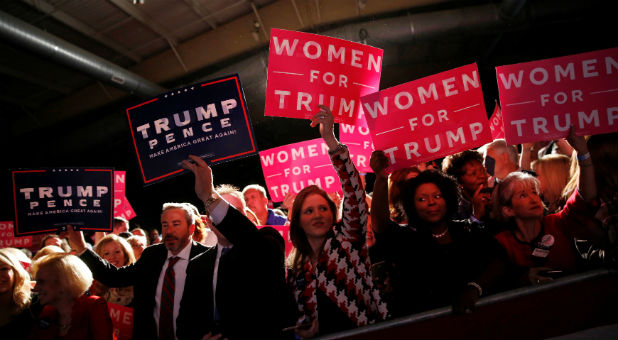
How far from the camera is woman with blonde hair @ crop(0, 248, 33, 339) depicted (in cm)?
246

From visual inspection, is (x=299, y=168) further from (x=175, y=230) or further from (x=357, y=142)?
(x=175, y=230)

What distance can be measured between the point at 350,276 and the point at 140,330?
1255 millimetres

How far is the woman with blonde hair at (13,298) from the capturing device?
2.46 meters

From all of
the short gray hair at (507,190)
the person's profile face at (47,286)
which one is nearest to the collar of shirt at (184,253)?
the person's profile face at (47,286)

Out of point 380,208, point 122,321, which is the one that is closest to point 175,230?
point 122,321

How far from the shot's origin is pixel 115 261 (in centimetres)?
341

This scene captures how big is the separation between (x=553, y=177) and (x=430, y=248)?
1.43 metres

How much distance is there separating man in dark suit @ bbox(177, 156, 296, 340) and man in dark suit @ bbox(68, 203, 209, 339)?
0.24 metres

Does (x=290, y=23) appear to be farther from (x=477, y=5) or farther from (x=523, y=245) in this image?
(x=523, y=245)

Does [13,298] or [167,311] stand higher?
[13,298]

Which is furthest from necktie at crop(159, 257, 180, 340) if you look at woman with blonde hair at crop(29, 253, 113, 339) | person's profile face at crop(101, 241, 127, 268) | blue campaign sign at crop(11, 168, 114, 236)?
person's profile face at crop(101, 241, 127, 268)

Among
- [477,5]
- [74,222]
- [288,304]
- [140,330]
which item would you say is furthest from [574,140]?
[477,5]

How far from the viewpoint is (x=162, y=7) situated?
7.08 meters

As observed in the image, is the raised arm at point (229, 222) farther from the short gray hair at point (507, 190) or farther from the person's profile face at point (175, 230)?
the short gray hair at point (507, 190)
